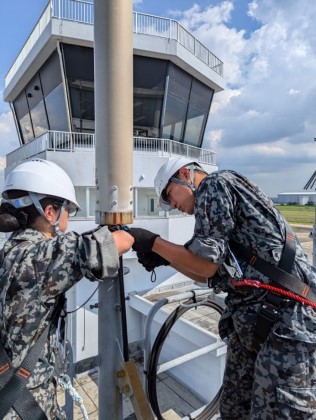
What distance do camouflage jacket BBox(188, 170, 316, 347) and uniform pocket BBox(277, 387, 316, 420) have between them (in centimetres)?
30

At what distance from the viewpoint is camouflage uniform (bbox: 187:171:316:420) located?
1718 millimetres

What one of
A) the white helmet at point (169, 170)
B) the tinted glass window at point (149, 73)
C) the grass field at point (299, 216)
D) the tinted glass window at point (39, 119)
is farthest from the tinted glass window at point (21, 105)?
the grass field at point (299, 216)

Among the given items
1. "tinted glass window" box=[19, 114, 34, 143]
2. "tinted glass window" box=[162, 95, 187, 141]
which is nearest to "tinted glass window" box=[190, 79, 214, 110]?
"tinted glass window" box=[162, 95, 187, 141]

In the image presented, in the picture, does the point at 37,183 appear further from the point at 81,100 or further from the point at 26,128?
the point at 26,128

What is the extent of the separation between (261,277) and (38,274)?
1332 millimetres

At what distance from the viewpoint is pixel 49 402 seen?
5.08ft

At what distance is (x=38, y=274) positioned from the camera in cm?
136

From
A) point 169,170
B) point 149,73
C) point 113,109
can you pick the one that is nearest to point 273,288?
point 169,170

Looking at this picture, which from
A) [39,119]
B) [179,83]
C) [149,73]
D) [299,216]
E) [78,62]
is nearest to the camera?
[78,62]

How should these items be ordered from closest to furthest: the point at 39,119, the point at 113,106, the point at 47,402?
1. the point at 47,402
2. the point at 113,106
3. the point at 39,119

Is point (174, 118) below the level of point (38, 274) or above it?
above

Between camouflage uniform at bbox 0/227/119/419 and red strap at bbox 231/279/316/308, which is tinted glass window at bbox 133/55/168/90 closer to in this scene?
red strap at bbox 231/279/316/308

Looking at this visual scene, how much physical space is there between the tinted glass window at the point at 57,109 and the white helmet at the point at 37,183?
317 inches

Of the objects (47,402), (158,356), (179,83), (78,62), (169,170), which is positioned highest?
(78,62)
